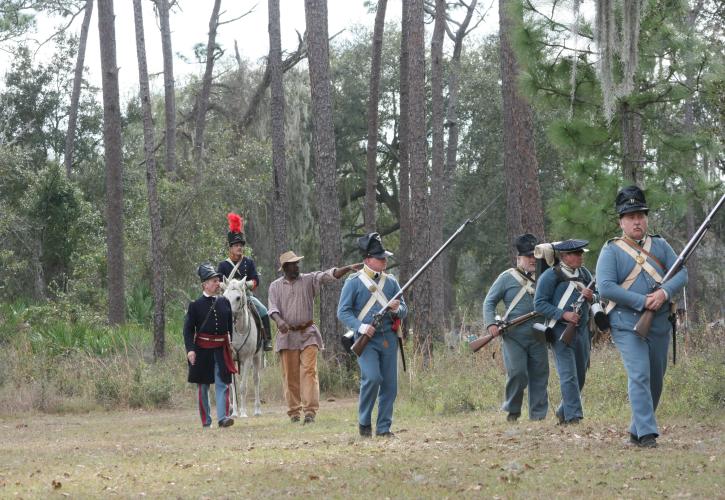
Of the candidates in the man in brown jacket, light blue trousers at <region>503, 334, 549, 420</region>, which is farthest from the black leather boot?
light blue trousers at <region>503, 334, 549, 420</region>

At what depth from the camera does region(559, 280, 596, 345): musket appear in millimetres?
13469

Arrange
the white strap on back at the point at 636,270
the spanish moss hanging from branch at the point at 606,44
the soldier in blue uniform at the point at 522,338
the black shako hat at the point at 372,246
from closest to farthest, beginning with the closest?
the white strap on back at the point at 636,270
the black shako hat at the point at 372,246
the soldier in blue uniform at the point at 522,338
the spanish moss hanging from branch at the point at 606,44

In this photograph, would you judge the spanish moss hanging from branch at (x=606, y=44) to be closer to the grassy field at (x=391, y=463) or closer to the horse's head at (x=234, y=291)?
the grassy field at (x=391, y=463)

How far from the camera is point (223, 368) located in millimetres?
17141

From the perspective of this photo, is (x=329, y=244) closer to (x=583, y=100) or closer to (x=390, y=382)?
(x=583, y=100)

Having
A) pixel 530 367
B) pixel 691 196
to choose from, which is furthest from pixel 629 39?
pixel 530 367

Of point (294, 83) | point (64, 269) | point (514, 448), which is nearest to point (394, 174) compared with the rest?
point (294, 83)

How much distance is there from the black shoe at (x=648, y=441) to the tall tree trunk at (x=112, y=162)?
23.1 m

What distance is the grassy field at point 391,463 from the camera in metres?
9.97

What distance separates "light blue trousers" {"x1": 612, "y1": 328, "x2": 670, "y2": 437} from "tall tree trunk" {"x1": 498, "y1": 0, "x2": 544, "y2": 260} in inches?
460

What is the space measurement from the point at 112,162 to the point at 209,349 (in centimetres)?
1632

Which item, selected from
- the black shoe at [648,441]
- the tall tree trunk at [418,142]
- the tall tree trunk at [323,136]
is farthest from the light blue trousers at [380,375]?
the tall tree trunk at [418,142]

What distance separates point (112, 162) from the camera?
32594mm

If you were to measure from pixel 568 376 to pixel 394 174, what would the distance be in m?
40.2
